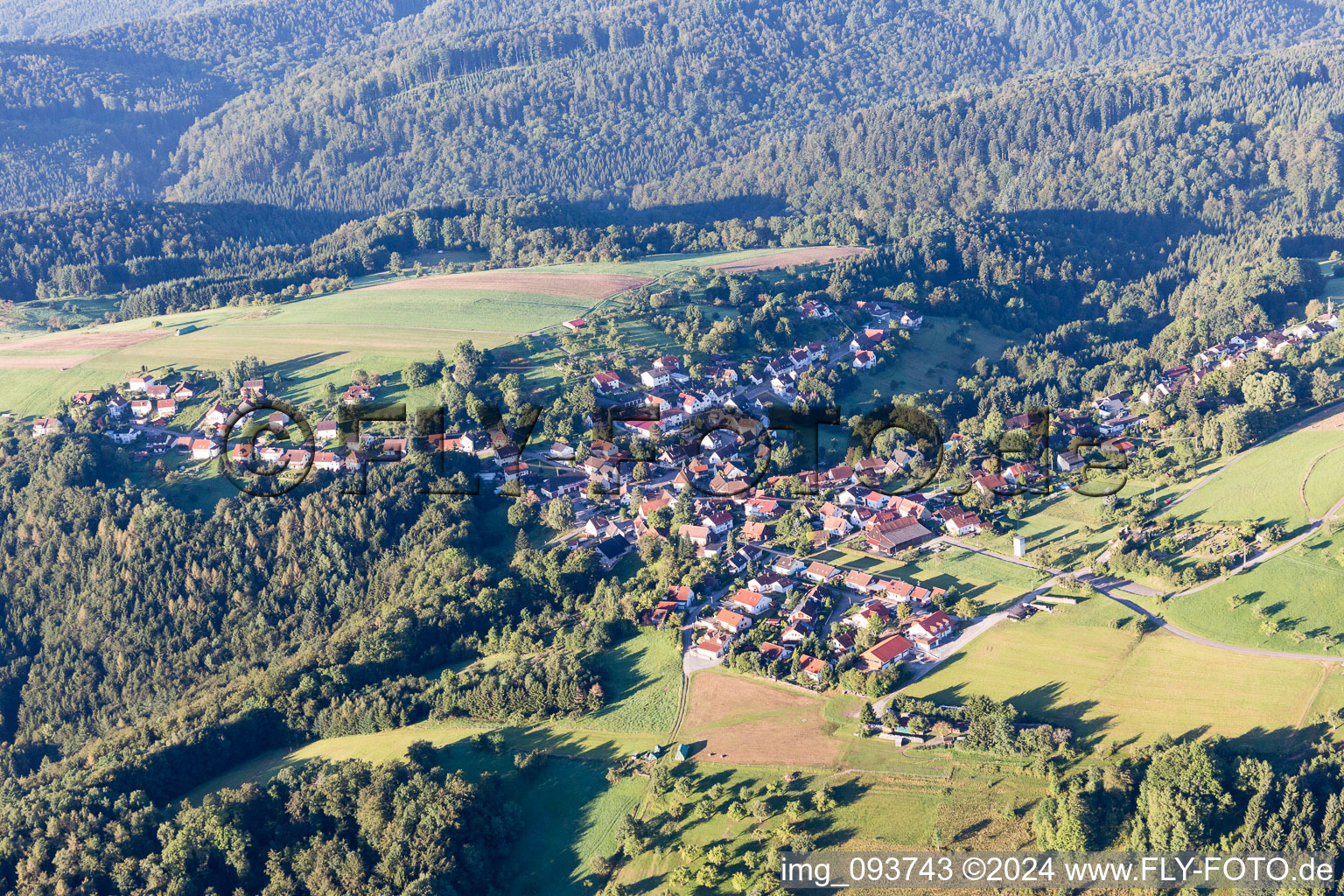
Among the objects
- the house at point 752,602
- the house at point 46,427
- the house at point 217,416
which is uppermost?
the house at point 46,427

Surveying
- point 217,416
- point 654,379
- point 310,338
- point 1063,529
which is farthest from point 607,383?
point 1063,529

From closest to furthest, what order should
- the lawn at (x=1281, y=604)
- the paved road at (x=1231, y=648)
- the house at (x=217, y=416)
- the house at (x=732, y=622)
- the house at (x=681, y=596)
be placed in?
the paved road at (x=1231, y=648) < the lawn at (x=1281, y=604) < the house at (x=732, y=622) < the house at (x=681, y=596) < the house at (x=217, y=416)

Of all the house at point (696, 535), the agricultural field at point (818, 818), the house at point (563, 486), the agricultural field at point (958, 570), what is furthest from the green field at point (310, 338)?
the agricultural field at point (818, 818)

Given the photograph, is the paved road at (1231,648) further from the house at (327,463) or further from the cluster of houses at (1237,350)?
the house at (327,463)

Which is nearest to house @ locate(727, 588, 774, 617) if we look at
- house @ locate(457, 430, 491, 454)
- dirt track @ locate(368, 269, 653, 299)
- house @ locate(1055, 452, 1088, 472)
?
house @ locate(1055, 452, 1088, 472)

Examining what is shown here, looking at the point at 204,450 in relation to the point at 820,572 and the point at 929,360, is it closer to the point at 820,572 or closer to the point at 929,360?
the point at 820,572

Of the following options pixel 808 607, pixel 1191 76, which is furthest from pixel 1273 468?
pixel 1191 76
